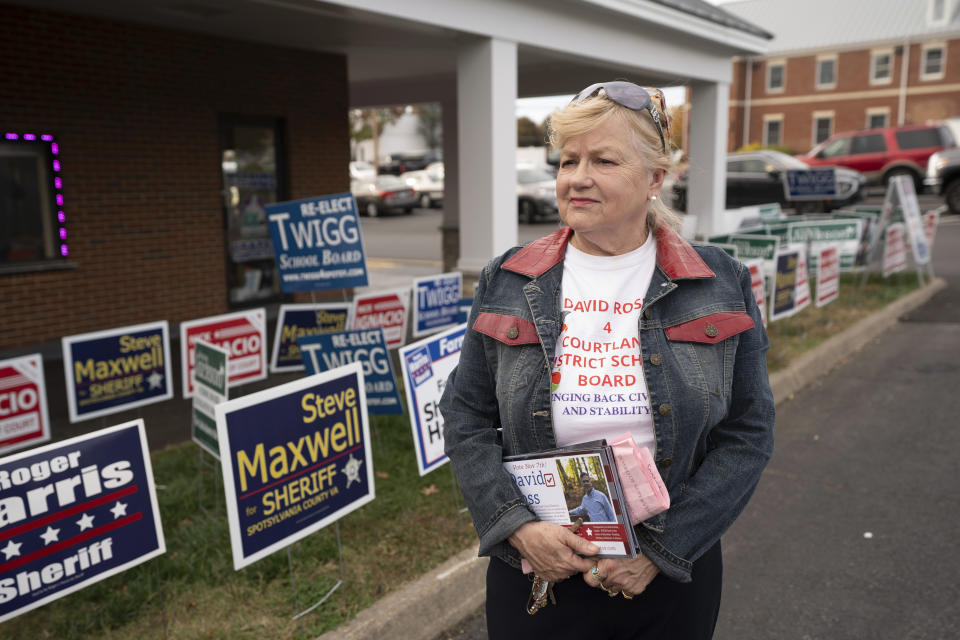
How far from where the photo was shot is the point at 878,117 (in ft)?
137

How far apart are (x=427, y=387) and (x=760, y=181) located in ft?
70.2

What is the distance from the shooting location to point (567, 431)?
6.05 feet

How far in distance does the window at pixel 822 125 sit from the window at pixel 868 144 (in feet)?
63.1

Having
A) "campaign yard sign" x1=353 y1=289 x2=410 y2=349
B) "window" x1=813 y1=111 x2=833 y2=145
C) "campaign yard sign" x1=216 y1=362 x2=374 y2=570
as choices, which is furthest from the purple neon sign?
"window" x1=813 y1=111 x2=833 y2=145

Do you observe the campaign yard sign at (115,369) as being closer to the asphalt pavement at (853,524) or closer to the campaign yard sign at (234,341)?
the campaign yard sign at (234,341)

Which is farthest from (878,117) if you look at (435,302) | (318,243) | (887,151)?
(318,243)

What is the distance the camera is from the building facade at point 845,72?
39719mm

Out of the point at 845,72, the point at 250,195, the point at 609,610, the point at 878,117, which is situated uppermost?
the point at 845,72

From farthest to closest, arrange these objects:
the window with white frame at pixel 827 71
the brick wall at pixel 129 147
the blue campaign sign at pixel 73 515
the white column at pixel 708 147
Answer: the window with white frame at pixel 827 71 → the white column at pixel 708 147 → the brick wall at pixel 129 147 → the blue campaign sign at pixel 73 515

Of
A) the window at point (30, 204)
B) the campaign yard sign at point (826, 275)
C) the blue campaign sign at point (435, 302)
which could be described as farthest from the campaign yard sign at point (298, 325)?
the campaign yard sign at point (826, 275)

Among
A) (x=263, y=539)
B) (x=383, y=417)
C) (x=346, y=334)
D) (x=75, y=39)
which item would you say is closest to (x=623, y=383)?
(x=263, y=539)

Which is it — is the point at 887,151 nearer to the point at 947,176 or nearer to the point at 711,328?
the point at 947,176

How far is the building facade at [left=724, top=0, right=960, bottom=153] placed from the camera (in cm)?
3972

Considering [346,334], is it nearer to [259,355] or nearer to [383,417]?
[259,355]
